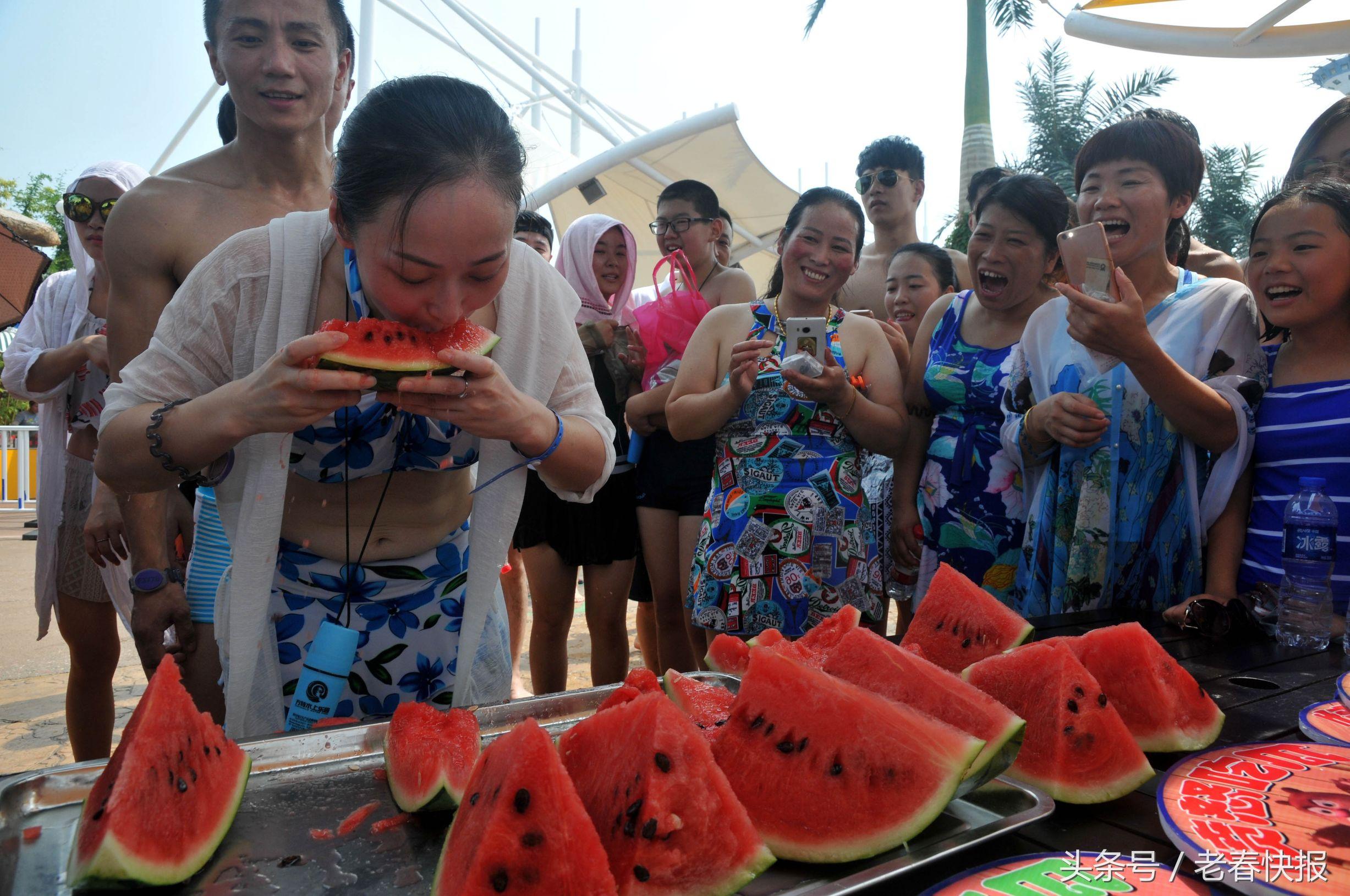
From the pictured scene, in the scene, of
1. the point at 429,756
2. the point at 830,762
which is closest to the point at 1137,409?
the point at 830,762

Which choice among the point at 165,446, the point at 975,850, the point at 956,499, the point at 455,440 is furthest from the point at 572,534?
the point at 975,850

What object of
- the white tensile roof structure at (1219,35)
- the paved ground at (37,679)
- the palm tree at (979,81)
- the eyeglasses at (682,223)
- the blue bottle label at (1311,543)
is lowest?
the paved ground at (37,679)

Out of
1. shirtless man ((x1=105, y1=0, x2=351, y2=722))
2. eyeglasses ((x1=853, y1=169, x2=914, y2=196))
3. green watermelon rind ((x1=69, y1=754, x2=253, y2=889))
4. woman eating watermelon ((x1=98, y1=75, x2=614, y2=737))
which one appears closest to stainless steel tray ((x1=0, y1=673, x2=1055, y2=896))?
green watermelon rind ((x1=69, y1=754, x2=253, y2=889))

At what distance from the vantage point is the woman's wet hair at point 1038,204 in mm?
3230

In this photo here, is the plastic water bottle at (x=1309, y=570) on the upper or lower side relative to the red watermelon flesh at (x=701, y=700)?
upper

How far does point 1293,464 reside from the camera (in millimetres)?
2414

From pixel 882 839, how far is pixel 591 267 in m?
3.89

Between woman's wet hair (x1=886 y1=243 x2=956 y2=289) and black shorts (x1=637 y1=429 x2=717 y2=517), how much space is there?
172 centimetres

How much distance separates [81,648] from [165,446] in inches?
92.3

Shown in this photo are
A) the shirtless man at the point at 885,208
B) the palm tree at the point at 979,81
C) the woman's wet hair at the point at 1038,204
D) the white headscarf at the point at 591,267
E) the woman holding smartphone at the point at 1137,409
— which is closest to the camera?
the woman holding smartphone at the point at 1137,409

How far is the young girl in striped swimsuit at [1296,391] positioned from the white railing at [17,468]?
1473 centimetres

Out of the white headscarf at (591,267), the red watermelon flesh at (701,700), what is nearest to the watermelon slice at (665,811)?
the red watermelon flesh at (701,700)

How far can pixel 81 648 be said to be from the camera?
3.31 meters

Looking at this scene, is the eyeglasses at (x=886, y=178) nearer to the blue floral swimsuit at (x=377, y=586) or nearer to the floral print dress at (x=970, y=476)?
the floral print dress at (x=970, y=476)
